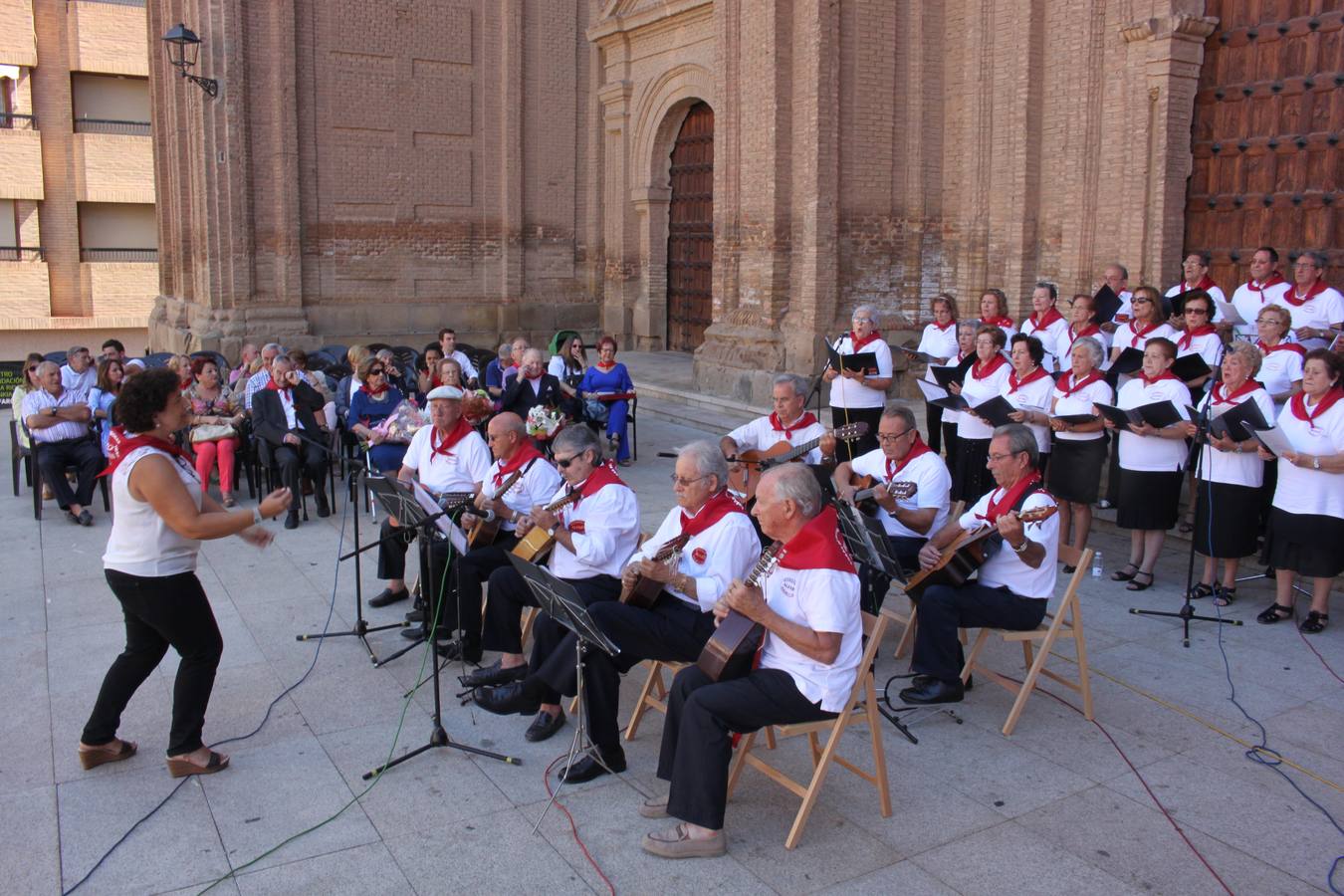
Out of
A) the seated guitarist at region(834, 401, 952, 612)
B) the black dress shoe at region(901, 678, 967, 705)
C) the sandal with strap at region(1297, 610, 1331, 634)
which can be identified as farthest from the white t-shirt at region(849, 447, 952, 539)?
the sandal with strap at region(1297, 610, 1331, 634)

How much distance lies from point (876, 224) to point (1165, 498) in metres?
7.26

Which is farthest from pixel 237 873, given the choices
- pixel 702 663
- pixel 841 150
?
pixel 841 150

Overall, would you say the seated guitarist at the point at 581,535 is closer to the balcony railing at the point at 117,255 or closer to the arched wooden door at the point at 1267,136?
the arched wooden door at the point at 1267,136

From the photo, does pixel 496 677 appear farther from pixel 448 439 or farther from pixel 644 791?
pixel 448 439

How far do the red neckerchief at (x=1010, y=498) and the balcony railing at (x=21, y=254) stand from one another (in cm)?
3180

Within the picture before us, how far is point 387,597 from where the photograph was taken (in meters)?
7.71

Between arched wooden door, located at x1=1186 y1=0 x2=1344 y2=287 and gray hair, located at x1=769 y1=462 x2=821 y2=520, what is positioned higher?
arched wooden door, located at x1=1186 y1=0 x2=1344 y2=287

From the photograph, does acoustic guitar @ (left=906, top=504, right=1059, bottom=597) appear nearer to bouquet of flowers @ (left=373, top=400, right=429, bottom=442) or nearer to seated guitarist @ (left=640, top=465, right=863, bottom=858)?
seated guitarist @ (left=640, top=465, right=863, bottom=858)

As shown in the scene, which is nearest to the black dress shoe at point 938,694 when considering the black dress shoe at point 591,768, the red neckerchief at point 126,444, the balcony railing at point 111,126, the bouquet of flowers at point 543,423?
the black dress shoe at point 591,768

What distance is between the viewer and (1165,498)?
788 cm

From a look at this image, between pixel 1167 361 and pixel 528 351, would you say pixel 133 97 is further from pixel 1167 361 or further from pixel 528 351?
pixel 1167 361

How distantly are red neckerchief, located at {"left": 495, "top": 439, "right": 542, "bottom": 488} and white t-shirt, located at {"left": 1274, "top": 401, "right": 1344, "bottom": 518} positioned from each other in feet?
14.8

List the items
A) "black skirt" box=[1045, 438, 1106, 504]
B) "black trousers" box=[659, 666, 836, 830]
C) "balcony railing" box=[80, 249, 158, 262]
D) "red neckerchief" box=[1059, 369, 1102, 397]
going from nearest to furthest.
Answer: "black trousers" box=[659, 666, 836, 830] → "red neckerchief" box=[1059, 369, 1102, 397] → "black skirt" box=[1045, 438, 1106, 504] → "balcony railing" box=[80, 249, 158, 262]

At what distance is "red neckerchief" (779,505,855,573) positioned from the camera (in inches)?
174
